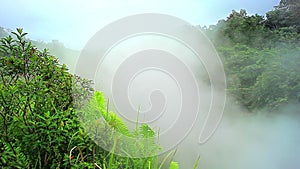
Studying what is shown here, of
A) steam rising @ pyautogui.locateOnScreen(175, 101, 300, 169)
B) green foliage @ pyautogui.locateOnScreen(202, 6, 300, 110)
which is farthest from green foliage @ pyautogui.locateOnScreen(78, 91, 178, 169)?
green foliage @ pyautogui.locateOnScreen(202, 6, 300, 110)

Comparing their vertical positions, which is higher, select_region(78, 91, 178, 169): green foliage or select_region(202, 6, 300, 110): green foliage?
select_region(202, 6, 300, 110): green foliage

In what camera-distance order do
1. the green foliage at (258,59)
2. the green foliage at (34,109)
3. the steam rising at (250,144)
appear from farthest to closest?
the green foliage at (258,59) < the steam rising at (250,144) < the green foliage at (34,109)

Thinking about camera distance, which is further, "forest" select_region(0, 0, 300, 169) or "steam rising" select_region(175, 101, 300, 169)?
"steam rising" select_region(175, 101, 300, 169)

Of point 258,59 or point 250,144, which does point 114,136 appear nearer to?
point 250,144

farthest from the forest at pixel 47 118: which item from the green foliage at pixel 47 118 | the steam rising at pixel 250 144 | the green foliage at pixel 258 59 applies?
the green foliage at pixel 258 59

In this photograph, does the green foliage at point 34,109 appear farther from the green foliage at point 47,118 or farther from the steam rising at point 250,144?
the steam rising at point 250,144

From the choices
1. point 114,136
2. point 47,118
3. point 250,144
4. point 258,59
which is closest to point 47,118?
point 47,118

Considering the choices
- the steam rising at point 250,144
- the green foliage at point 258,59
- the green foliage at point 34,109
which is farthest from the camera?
the green foliage at point 258,59

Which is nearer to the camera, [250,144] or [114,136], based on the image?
[114,136]

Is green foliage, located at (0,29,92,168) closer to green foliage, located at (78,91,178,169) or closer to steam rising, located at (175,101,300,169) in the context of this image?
green foliage, located at (78,91,178,169)

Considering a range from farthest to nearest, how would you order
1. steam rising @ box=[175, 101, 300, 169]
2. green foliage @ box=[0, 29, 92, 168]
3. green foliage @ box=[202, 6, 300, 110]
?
green foliage @ box=[202, 6, 300, 110]
steam rising @ box=[175, 101, 300, 169]
green foliage @ box=[0, 29, 92, 168]

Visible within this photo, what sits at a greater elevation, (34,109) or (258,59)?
(258,59)

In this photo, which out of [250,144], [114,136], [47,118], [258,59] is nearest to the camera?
[47,118]

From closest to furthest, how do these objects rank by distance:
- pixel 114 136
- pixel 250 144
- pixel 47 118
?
pixel 47 118 → pixel 114 136 → pixel 250 144
